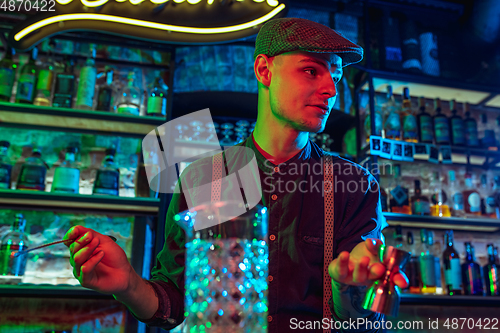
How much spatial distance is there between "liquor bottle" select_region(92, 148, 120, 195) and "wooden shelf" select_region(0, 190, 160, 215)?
0.08 meters

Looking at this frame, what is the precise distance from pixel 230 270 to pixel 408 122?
230 centimetres

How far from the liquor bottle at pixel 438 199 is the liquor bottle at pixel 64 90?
87.3 inches

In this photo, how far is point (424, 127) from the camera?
2.58m

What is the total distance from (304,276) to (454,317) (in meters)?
2.12

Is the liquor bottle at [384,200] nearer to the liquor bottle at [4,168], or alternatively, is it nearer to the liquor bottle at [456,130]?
the liquor bottle at [456,130]

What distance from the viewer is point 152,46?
230 cm

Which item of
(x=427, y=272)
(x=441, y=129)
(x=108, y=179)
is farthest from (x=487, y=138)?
(x=108, y=179)

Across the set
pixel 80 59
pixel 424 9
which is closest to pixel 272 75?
pixel 80 59

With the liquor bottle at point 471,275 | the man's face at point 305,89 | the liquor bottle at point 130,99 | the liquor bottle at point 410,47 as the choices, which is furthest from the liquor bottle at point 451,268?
the liquor bottle at point 130,99

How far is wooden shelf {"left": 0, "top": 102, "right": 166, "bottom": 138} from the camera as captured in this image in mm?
1974

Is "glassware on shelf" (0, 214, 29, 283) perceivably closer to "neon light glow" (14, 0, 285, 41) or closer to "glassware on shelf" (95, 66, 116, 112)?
"glassware on shelf" (95, 66, 116, 112)

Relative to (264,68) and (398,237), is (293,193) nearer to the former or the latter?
(264,68)

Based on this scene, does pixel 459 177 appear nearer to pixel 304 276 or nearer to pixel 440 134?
pixel 440 134

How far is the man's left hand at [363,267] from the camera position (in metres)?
0.55
